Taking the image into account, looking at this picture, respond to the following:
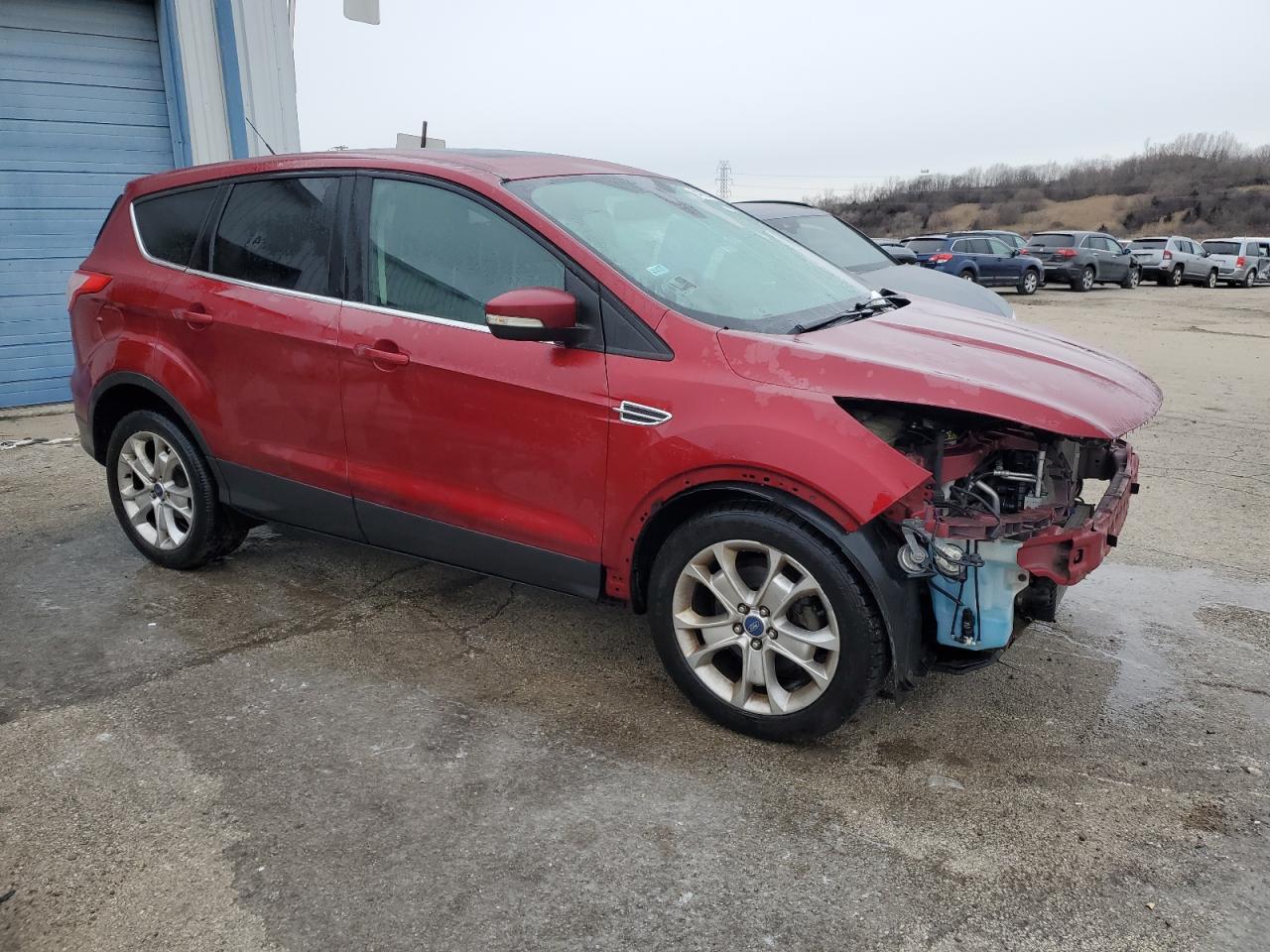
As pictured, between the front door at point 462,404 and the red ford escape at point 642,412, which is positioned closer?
the red ford escape at point 642,412

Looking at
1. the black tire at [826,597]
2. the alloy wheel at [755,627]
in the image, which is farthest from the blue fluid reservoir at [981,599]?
the alloy wheel at [755,627]

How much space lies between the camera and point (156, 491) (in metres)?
4.56

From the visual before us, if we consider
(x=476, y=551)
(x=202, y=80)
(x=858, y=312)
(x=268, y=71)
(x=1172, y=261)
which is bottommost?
(x=1172, y=261)

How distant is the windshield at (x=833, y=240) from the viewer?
794 cm

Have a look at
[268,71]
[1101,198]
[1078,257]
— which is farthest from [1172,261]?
[1101,198]

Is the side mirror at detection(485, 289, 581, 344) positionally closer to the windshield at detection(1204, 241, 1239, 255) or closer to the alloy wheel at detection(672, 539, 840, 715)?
the alloy wheel at detection(672, 539, 840, 715)

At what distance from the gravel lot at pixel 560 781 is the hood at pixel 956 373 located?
42.5 inches

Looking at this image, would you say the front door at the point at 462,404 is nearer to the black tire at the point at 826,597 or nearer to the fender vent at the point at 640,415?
the fender vent at the point at 640,415

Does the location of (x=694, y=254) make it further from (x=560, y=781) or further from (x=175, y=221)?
(x=175, y=221)

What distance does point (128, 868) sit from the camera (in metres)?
2.56

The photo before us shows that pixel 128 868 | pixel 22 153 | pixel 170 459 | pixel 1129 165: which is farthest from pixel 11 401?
pixel 1129 165

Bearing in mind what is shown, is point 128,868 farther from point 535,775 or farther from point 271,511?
point 271,511

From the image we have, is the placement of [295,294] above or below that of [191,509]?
above

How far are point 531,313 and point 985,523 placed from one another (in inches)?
57.5
